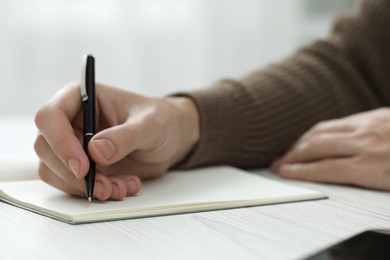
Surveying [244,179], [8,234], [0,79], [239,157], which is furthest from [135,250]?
[0,79]

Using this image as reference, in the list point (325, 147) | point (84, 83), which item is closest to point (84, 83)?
point (84, 83)

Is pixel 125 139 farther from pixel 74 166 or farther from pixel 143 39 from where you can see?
pixel 143 39

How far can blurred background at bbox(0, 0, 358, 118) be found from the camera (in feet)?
5.45

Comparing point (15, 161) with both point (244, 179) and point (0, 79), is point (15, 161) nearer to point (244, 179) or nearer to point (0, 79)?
point (244, 179)

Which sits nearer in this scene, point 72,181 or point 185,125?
point 72,181

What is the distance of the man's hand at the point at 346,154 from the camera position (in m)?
0.73

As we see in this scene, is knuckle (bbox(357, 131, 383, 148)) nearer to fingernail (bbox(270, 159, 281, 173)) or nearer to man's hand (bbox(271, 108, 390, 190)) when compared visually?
man's hand (bbox(271, 108, 390, 190))

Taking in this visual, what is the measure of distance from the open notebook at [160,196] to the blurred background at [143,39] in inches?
39.5

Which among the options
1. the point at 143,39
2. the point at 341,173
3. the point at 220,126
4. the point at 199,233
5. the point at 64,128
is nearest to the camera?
the point at 199,233

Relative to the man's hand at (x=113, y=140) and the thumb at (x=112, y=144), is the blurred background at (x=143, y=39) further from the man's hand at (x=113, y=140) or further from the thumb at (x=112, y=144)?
Answer: the thumb at (x=112, y=144)

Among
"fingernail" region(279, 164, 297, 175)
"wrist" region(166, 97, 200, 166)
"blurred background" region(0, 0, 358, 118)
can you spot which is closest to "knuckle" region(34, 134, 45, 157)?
"wrist" region(166, 97, 200, 166)

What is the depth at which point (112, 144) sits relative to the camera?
603mm

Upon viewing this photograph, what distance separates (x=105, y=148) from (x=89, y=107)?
0.18 ft

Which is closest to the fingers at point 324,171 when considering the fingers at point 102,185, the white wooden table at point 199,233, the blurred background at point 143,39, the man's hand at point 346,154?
the man's hand at point 346,154
